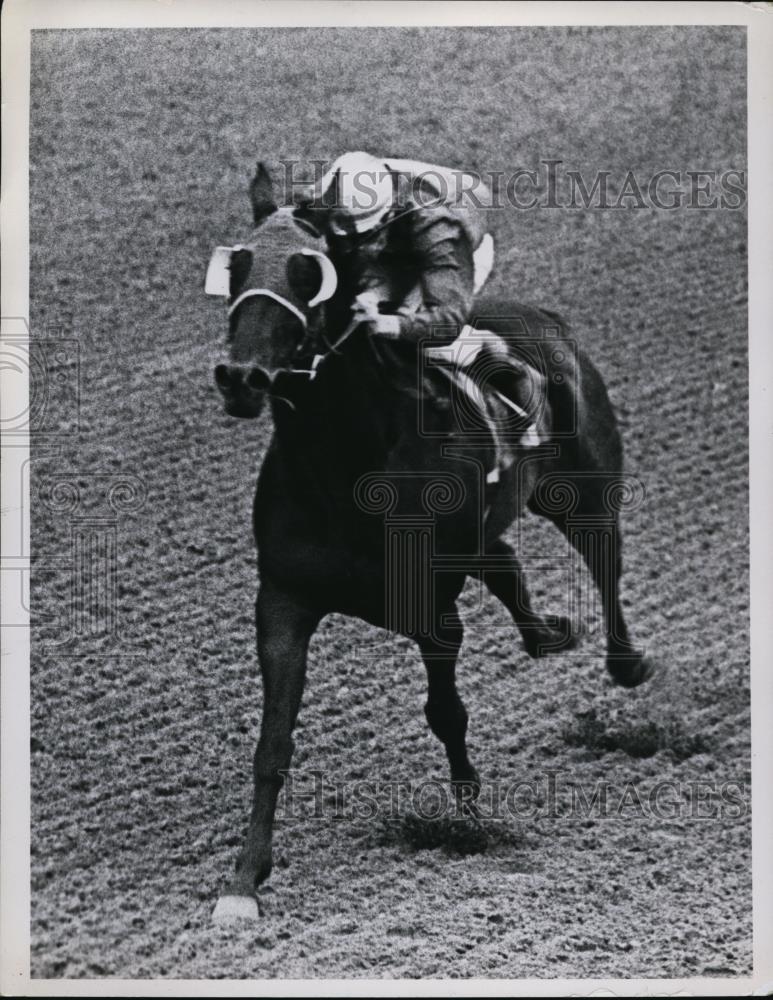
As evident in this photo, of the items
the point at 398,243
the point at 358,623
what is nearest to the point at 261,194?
the point at 398,243

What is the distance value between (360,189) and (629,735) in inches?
94.2

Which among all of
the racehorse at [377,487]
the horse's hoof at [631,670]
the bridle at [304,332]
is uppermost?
the bridle at [304,332]

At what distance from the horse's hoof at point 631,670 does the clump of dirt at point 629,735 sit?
5.8 inches

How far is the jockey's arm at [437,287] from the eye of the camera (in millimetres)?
5316

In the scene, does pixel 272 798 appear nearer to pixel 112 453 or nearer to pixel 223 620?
pixel 223 620

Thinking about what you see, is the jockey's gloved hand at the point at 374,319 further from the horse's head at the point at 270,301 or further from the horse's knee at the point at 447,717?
the horse's knee at the point at 447,717

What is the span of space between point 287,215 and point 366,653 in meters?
1.73

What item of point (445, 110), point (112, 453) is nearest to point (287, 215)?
point (445, 110)

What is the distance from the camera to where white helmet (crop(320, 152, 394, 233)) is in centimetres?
534

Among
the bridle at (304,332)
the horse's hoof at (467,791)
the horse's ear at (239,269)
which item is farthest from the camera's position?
the horse's hoof at (467,791)

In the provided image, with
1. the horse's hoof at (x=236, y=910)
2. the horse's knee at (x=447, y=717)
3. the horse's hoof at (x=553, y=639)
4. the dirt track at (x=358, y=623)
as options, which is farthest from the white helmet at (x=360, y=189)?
the horse's hoof at (x=236, y=910)

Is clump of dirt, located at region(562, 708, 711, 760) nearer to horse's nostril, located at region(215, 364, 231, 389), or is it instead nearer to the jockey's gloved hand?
the jockey's gloved hand

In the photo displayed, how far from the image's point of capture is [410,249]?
5.32 m

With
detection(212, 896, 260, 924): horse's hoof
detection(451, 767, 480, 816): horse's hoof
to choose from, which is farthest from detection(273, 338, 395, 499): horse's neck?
detection(212, 896, 260, 924): horse's hoof
